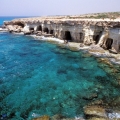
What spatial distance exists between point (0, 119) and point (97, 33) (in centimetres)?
3491

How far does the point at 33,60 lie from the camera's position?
36.3 metres

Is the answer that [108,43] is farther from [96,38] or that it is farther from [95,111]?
[95,111]

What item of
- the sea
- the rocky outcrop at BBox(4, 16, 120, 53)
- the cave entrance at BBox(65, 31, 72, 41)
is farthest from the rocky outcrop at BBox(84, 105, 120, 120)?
the cave entrance at BBox(65, 31, 72, 41)

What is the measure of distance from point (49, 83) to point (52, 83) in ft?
1.36

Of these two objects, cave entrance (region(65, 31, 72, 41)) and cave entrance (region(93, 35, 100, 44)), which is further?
cave entrance (region(65, 31, 72, 41))

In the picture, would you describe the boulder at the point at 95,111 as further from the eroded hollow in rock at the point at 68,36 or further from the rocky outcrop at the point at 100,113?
the eroded hollow in rock at the point at 68,36

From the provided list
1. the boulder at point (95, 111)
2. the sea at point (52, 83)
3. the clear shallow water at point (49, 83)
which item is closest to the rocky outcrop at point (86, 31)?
the sea at point (52, 83)

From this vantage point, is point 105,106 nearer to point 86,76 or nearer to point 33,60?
point 86,76

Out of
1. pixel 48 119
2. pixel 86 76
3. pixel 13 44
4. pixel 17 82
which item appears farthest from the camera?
pixel 13 44

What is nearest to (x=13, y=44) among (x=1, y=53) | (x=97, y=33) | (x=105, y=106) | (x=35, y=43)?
(x=35, y=43)

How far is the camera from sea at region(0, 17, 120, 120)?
19062mm

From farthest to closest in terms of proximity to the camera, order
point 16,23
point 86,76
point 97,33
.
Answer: point 16,23
point 97,33
point 86,76

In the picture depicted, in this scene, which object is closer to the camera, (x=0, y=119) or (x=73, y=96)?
(x=0, y=119)

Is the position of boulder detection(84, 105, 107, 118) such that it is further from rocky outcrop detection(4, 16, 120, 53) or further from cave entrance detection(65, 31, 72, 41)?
cave entrance detection(65, 31, 72, 41)
